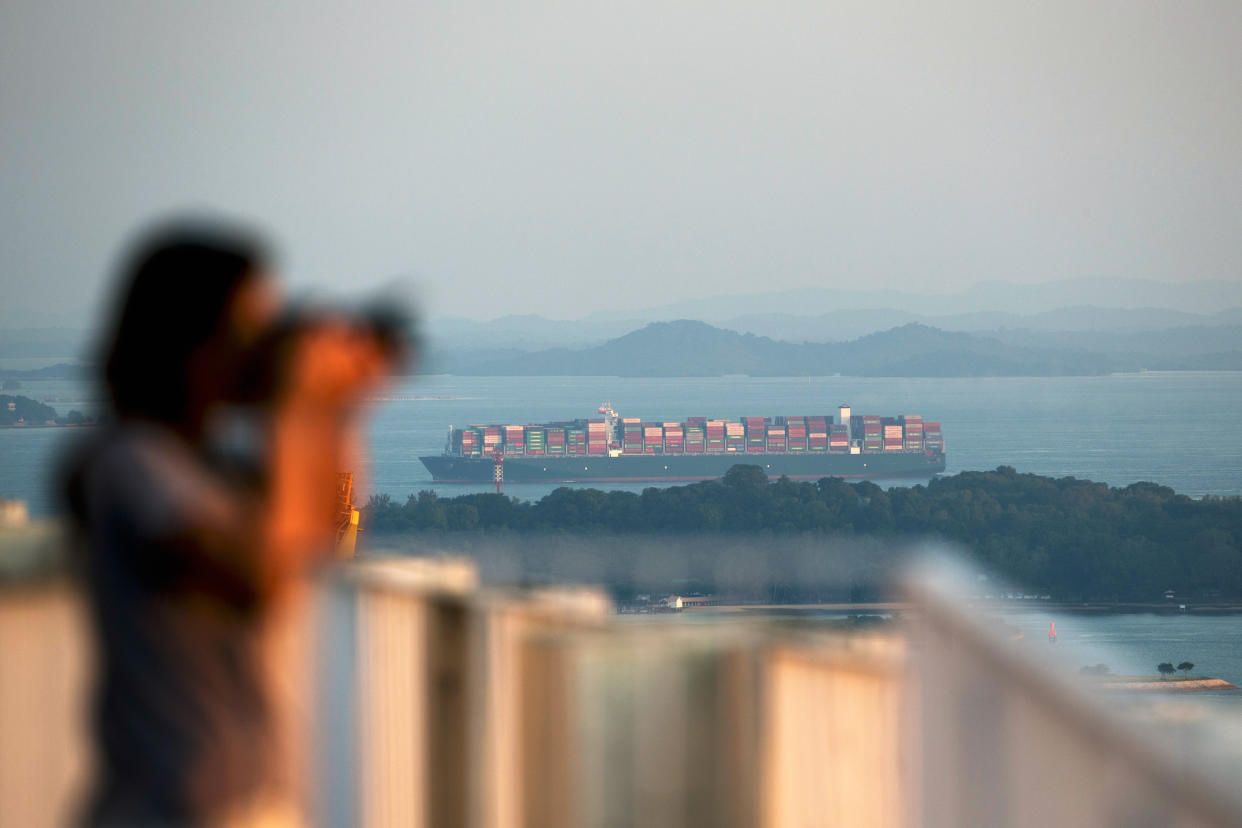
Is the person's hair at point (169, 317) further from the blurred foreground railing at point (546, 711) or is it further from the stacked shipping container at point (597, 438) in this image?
the stacked shipping container at point (597, 438)

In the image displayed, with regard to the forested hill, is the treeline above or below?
below

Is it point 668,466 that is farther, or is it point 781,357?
point 781,357

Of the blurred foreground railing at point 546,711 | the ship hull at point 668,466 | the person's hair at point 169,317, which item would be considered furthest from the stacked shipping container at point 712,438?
A: the person's hair at point 169,317

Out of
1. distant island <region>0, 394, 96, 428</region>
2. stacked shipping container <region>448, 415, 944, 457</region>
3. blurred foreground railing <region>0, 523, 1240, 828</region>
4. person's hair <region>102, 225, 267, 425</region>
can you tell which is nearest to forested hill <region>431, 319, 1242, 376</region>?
stacked shipping container <region>448, 415, 944, 457</region>

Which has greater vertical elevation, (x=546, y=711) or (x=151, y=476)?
(x=151, y=476)

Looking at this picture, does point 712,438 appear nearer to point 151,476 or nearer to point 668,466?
point 668,466

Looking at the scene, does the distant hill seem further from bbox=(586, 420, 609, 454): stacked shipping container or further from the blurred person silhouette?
the blurred person silhouette

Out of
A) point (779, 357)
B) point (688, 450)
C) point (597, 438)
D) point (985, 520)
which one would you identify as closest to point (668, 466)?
point (688, 450)
